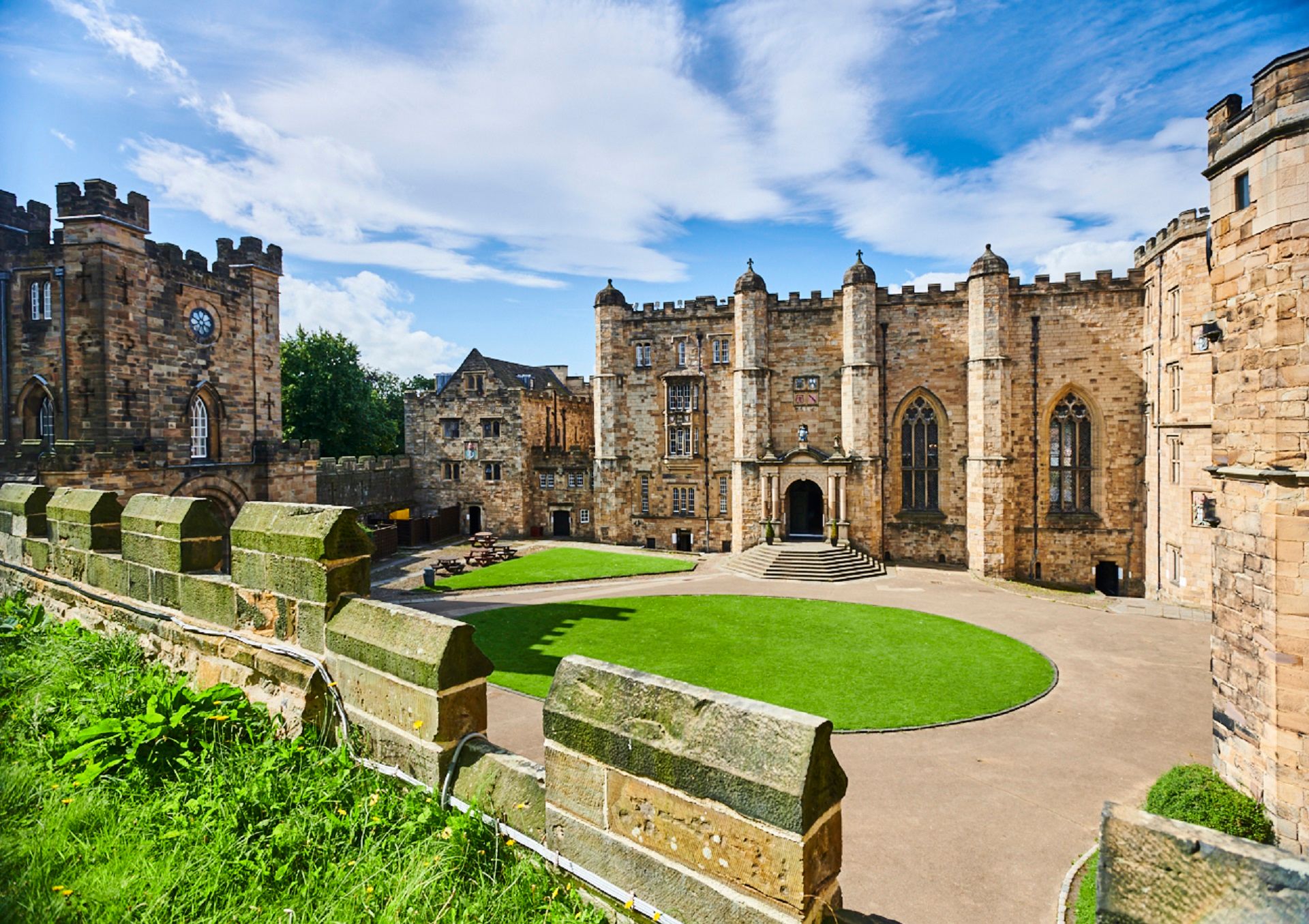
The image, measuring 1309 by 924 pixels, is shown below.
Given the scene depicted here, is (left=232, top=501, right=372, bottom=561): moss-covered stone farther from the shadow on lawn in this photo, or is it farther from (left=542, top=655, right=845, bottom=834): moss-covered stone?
the shadow on lawn

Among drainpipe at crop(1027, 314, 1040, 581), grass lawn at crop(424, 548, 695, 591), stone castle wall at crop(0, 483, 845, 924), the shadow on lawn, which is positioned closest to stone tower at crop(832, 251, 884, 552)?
drainpipe at crop(1027, 314, 1040, 581)

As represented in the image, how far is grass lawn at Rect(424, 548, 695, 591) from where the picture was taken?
28000 mm

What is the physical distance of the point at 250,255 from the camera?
1091 inches

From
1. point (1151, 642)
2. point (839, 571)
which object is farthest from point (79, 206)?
point (1151, 642)

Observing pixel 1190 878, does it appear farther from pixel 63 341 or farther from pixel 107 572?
pixel 63 341

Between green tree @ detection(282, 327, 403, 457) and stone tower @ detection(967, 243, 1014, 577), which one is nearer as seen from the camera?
stone tower @ detection(967, 243, 1014, 577)

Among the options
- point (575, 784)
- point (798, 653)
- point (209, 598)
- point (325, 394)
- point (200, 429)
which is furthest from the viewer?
point (325, 394)

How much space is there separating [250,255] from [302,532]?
27.9 metres

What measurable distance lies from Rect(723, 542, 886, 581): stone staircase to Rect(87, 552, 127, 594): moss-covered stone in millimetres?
25041

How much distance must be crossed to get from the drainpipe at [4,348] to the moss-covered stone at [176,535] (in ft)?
78.3

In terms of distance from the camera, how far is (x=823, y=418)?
114ft

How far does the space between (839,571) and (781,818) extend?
29.0 meters

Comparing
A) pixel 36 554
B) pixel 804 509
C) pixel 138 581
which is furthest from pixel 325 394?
pixel 138 581

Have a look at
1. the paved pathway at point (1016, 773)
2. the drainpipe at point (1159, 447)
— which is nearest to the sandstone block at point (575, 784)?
the paved pathway at point (1016, 773)
